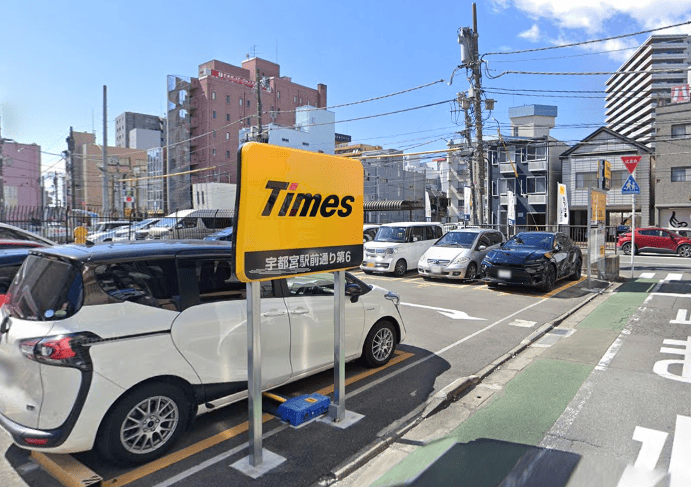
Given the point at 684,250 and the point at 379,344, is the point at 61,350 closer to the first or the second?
the point at 379,344

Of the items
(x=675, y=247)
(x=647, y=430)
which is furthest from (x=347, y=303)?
(x=675, y=247)

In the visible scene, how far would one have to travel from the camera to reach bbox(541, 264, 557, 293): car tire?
37.1 ft

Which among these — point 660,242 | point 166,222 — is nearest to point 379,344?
point 660,242

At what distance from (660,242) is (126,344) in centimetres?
2635

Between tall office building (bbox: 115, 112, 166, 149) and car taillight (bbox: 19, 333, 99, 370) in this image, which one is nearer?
car taillight (bbox: 19, 333, 99, 370)

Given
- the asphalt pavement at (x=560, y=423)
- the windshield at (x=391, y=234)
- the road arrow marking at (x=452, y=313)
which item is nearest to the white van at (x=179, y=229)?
the windshield at (x=391, y=234)

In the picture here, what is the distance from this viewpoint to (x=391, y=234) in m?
15.5

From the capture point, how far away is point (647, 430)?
3994 mm

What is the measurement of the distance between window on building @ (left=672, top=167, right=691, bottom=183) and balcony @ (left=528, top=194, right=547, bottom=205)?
9.25 m

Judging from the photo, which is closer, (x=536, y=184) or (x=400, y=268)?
(x=400, y=268)

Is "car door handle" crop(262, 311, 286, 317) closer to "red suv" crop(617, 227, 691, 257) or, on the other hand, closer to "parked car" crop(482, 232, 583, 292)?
"parked car" crop(482, 232, 583, 292)

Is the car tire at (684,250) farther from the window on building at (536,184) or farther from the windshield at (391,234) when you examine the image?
the window on building at (536,184)

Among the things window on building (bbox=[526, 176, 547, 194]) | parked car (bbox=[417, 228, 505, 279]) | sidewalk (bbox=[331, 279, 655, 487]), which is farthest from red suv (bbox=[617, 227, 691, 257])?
sidewalk (bbox=[331, 279, 655, 487])

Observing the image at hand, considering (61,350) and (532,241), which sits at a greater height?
(532,241)
